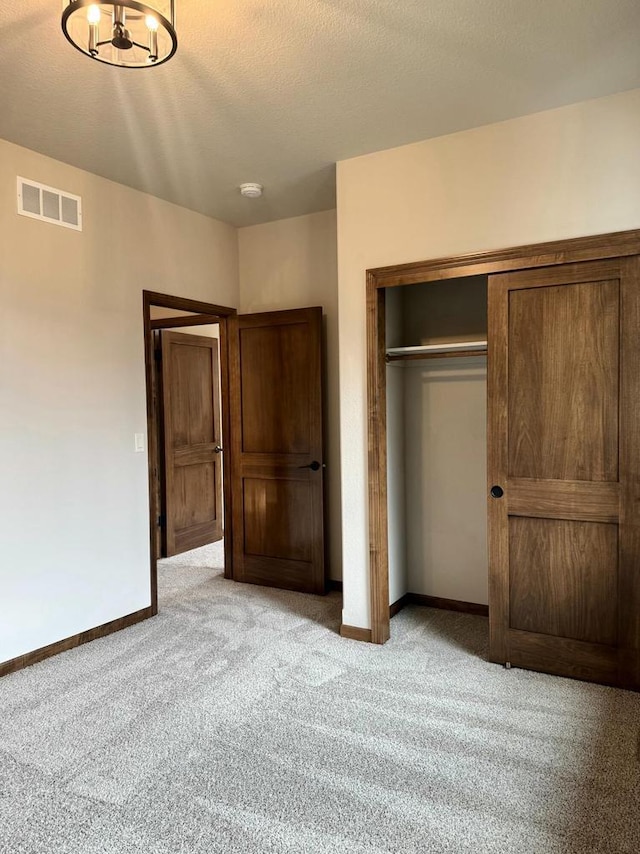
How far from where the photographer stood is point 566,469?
291 cm

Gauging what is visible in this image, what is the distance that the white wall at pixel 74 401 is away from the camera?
319cm

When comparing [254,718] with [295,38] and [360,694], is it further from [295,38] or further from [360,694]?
[295,38]

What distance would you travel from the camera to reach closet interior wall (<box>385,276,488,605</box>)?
380 cm

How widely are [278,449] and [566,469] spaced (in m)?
2.23

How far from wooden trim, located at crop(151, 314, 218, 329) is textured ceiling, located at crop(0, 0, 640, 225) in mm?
1701

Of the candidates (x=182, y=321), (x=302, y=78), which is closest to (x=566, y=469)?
(x=302, y=78)

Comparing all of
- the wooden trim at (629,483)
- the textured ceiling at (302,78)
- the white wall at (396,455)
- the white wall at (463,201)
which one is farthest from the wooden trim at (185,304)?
the wooden trim at (629,483)

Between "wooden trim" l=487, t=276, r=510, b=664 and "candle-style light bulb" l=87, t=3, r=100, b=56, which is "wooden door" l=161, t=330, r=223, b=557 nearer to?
"wooden trim" l=487, t=276, r=510, b=664

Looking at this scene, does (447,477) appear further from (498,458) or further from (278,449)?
(278,449)

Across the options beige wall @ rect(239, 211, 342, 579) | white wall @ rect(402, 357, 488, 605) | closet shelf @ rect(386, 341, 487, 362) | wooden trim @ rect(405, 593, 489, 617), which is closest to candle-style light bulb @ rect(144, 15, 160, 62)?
closet shelf @ rect(386, 341, 487, 362)

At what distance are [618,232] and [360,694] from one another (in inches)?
98.3

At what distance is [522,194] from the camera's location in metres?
2.98

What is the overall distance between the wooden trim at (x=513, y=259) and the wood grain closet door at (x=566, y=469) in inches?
2.1

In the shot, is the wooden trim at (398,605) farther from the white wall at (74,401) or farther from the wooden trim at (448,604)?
the white wall at (74,401)
